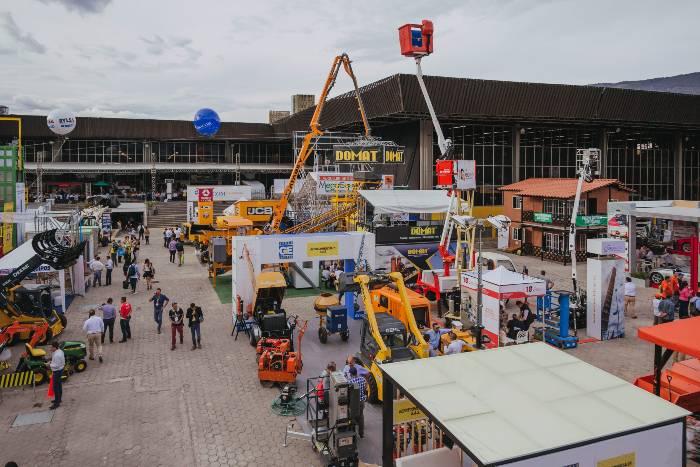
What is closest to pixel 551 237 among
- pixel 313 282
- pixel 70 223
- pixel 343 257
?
pixel 313 282

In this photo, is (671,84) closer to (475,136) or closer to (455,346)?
(475,136)

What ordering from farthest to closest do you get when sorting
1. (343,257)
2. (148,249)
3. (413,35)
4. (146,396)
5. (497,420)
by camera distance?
(148,249) → (413,35) → (343,257) → (146,396) → (497,420)

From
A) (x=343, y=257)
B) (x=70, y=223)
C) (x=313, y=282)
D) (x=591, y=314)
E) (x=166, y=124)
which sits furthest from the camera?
(x=166, y=124)

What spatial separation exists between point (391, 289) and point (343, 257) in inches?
102

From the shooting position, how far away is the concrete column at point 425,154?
41.7 metres

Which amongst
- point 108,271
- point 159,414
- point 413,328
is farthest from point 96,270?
point 413,328

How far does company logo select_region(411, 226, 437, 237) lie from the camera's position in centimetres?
2474

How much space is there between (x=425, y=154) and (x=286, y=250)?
26.3 m

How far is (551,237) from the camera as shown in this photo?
108 feet

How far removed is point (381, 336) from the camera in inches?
487

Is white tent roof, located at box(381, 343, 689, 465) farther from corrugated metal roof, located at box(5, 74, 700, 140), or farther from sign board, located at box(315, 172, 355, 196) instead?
corrugated metal roof, located at box(5, 74, 700, 140)

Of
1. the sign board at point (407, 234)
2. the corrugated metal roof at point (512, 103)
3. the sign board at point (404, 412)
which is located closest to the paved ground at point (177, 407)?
the sign board at point (404, 412)

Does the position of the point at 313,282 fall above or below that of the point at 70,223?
below

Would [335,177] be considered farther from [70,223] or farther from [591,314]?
[591,314]
